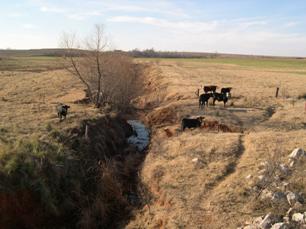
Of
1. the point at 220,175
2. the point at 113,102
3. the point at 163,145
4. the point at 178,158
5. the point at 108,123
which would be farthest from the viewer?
the point at 113,102

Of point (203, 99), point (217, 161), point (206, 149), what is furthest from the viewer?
point (203, 99)

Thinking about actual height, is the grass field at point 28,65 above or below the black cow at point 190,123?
below

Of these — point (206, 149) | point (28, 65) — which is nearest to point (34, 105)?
point (206, 149)

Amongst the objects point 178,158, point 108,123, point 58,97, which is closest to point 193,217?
point 178,158

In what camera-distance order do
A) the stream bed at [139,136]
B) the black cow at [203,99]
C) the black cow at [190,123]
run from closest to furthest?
the black cow at [190,123], the stream bed at [139,136], the black cow at [203,99]

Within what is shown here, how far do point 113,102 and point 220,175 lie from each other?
2357 cm

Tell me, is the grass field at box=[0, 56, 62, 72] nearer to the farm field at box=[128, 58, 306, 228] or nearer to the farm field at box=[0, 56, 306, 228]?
the farm field at box=[0, 56, 306, 228]

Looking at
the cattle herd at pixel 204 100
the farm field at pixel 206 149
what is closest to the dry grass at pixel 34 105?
the farm field at pixel 206 149

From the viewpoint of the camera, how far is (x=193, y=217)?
1591 cm

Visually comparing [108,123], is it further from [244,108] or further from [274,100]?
[274,100]

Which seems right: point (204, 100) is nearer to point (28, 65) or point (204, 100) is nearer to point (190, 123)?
point (190, 123)

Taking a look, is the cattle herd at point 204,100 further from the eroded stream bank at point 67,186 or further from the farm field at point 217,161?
the eroded stream bank at point 67,186

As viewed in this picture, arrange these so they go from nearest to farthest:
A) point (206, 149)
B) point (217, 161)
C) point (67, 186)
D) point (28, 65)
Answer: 1. point (67, 186)
2. point (217, 161)
3. point (206, 149)
4. point (28, 65)

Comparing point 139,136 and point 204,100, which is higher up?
point 204,100
